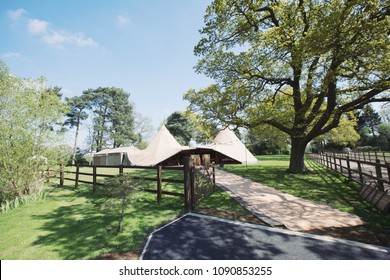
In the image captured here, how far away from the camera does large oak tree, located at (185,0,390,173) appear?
7.03 meters

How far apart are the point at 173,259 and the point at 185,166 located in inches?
126

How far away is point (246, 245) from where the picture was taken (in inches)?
154

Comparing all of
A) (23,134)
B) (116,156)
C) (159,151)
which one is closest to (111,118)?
(116,156)

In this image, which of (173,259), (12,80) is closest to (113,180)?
(173,259)

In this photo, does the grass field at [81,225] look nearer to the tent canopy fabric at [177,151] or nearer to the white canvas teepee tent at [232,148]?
the tent canopy fabric at [177,151]

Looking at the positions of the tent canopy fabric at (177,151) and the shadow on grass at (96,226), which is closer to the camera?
the shadow on grass at (96,226)

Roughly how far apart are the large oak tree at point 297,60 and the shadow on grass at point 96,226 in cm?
807

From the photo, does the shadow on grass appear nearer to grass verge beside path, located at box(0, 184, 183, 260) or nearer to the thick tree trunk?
grass verge beside path, located at box(0, 184, 183, 260)

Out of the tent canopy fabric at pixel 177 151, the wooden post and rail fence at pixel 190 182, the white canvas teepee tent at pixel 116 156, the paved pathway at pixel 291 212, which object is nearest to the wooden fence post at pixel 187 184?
the wooden post and rail fence at pixel 190 182

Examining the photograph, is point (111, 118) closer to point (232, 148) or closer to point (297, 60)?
point (232, 148)

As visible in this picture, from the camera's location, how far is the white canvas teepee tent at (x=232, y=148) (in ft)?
69.1

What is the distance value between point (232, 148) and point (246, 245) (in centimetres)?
1860

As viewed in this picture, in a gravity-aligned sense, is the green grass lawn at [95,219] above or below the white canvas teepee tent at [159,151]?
below
